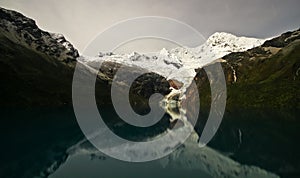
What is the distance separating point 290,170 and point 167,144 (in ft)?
131

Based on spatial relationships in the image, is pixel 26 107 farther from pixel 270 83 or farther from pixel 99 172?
pixel 270 83

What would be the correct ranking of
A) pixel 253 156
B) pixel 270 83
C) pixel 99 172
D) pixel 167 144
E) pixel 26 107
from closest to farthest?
1. pixel 99 172
2. pixel 253 156
3. pixel 167 144
4. pixel 26 107
5. pixel 270 83

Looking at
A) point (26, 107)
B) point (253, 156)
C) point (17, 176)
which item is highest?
point (253, 156)

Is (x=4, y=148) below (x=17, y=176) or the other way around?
below

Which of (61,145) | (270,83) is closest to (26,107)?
(61,145)

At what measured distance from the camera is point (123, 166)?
153ft

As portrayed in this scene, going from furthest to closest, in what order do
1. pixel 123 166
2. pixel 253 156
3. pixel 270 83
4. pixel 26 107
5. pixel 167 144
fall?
pixel 270 83
pixel 26 107
pixel 167 144
pixel 253 156
pixel 123 166

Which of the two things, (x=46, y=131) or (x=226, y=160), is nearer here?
(x=226, y=160)

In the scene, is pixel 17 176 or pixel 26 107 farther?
pixel 26 107

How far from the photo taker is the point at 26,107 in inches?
6142

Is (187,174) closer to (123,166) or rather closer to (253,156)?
(123,166)

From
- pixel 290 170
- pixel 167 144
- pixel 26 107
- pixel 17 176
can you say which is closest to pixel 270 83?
pixel 167 144

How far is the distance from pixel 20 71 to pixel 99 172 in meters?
178

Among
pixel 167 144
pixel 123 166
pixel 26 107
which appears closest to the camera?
pixel 123 166
